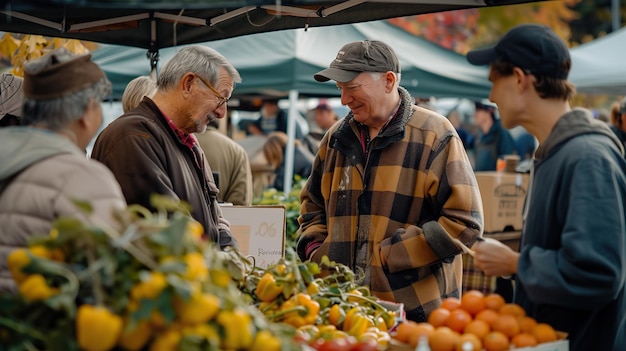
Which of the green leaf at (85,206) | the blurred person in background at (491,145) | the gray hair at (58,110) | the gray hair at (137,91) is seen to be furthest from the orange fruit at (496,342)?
the blurred person in background at (491,145)

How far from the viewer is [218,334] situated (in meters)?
2.33

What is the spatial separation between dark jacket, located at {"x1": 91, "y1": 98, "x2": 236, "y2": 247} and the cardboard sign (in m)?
0.85

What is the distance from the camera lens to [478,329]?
2.94m

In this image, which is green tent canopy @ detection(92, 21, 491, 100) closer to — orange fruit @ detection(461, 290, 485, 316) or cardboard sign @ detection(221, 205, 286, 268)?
cardboard sign @ detection(221, 205, 286, 268)

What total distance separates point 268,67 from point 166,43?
313 cm

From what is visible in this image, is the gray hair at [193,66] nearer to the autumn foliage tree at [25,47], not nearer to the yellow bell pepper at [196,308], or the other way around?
the yellow bell pepper at [196,308]

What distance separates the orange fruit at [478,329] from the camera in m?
2.94

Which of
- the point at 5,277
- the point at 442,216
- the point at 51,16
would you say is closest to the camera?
the point at 5,277

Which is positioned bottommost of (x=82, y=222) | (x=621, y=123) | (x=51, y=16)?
(x=621, y=123)

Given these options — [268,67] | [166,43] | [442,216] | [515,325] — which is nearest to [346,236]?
[442,216]

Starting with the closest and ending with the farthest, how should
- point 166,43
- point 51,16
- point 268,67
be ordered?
point 51,16, point 166,43, point 268,67

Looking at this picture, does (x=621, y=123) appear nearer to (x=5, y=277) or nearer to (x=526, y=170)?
(x=526, y=170)

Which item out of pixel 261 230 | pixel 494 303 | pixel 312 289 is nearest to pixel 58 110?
pixel 312 289

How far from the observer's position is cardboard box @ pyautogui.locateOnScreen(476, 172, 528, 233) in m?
8.28
